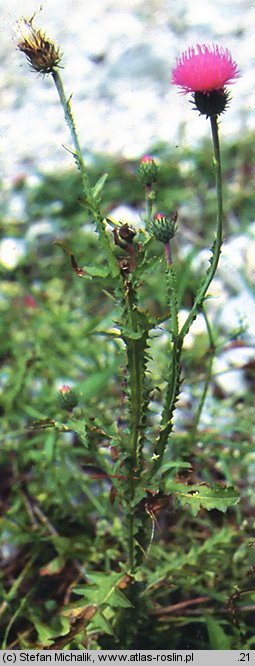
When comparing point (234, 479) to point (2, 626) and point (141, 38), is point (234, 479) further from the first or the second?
point (141, 38)

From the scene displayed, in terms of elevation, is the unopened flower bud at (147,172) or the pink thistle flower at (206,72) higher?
the unopened flower bud at (147,172)

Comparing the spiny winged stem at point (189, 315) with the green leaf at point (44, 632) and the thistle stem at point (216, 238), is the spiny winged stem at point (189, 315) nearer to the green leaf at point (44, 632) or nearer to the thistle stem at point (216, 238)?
the thistle stem at point (216, 238)

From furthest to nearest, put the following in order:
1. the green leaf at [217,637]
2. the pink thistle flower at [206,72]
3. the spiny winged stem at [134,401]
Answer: the green leaf at [217,637] → the spiny winged stem at [134,401] → the pink thistle flower at [206,72]

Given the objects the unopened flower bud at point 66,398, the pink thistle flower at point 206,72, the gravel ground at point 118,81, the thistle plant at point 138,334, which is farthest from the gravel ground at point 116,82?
the pink thistle flower at point 206,72

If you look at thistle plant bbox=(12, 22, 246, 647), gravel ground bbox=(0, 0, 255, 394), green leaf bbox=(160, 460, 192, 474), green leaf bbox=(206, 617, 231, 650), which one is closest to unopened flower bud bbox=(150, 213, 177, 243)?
thistle plant bbox=(12, 22, 246, 647)

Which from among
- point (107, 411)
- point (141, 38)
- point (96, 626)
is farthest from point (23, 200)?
point (96, 626)

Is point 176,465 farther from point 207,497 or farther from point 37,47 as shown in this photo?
point 37,47
